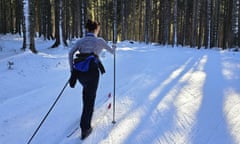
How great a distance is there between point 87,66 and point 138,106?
2333 millimetres

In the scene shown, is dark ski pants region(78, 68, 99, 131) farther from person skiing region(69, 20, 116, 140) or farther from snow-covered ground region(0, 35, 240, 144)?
snow-covered ground region(0, 35, 240, 144)

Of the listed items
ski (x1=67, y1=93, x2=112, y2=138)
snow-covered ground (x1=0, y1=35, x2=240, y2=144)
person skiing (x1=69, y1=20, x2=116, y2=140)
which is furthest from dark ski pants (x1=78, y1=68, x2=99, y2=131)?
ski (x1=67, y1=93, x2=112, y2=138)

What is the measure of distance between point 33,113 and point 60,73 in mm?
4914

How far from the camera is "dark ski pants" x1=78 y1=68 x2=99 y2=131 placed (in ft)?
19.5

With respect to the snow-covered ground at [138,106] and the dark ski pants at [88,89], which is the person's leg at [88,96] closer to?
the dark ski pants at [88,89]

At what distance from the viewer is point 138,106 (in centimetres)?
777

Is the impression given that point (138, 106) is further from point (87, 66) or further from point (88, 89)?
point (87, 66)

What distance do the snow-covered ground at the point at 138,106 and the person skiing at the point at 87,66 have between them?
1.45ft

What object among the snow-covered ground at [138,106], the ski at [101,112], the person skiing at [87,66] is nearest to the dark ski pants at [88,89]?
the person skiing at [87,66]

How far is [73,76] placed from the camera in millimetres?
6004

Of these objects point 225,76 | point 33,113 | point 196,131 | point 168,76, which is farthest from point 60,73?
point 196,131

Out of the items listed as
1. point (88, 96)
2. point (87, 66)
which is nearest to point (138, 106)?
point (88, 96)

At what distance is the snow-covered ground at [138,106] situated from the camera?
239 inches

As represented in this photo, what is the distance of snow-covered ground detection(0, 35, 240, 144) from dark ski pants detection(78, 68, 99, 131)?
0.29 m
